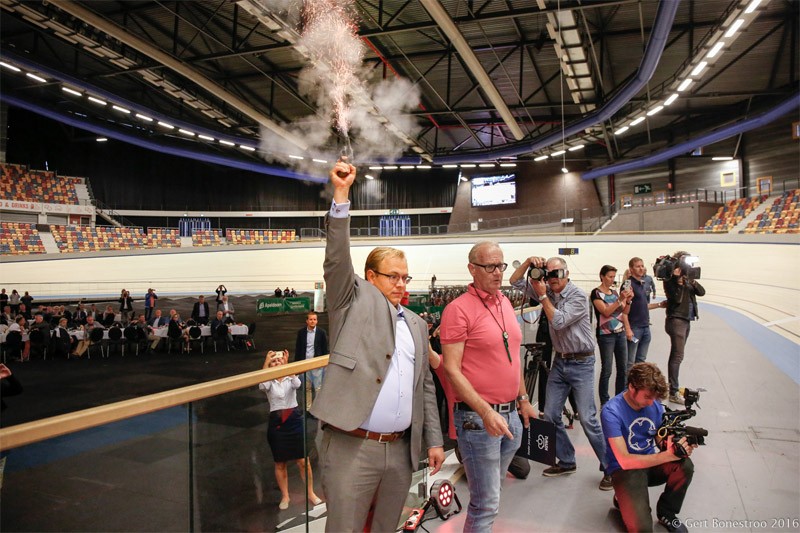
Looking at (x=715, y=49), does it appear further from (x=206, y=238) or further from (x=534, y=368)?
(x=206, y=238)

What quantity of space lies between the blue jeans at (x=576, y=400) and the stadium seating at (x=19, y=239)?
24.4m

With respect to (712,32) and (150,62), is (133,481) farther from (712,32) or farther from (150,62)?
(150,62)

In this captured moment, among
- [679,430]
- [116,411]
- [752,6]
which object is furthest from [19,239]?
[752,6]

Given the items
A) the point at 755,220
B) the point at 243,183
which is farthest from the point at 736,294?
the point at 243,183

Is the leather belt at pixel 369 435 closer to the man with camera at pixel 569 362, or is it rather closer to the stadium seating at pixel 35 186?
the man with camera at pixel 569 362

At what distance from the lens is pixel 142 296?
69.2ft

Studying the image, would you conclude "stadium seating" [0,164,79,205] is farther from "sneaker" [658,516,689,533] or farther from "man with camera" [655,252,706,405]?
"sneaker" [658,516,689,533]

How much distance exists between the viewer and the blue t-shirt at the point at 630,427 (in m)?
2.30

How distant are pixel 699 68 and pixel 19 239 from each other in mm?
27191

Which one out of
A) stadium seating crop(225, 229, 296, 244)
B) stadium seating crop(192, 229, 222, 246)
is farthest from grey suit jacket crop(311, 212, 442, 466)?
stadium seating crop(192, 229, 222, 246)

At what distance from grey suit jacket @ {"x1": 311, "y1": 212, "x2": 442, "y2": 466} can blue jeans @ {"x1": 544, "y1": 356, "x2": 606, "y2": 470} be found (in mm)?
1593

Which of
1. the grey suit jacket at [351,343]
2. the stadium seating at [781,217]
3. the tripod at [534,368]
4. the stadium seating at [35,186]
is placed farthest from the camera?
the stadium seating at [35,186]

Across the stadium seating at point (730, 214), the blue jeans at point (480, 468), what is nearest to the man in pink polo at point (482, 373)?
the blue jeans at point (480, 468)

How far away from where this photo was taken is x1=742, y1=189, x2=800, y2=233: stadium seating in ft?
39.2
